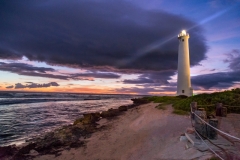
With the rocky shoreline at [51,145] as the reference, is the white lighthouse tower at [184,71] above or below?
above

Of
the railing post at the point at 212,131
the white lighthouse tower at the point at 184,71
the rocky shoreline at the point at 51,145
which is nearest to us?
the railing post at the point at 212,131

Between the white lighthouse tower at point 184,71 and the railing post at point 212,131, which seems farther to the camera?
the white lighthouse tower at point 184,71

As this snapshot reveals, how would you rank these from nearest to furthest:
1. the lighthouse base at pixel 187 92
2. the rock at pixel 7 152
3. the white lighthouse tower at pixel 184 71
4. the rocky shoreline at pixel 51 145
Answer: the rock at pixel 7 152 < the rocky shoreline at pixel 51 145 < the lighthouse base at pixel 187 92 < the white lighthouse tower at pixel 184 71

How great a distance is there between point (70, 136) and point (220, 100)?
11.6 m

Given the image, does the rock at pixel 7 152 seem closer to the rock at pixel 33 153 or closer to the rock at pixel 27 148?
the rock at pixel 27 148

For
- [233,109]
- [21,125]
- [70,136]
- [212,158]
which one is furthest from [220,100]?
[21,125]

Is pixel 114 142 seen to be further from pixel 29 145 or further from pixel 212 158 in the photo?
pixel 212 158

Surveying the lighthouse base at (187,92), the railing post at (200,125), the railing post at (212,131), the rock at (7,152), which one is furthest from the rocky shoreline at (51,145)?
the lighthouse base at (187,92)

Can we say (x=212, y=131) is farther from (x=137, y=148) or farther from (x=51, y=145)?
(x=51, y=145)

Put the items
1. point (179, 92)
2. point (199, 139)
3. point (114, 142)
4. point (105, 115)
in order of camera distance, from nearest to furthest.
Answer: point (199, 139) < point (114, 142) < point (105, 115) < point (179, 92)

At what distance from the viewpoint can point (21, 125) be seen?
587 inches

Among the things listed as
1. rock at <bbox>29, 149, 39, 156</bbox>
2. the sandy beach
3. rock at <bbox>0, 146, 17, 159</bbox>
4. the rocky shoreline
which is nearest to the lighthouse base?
the sandy beach

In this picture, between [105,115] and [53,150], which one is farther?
[105,115]

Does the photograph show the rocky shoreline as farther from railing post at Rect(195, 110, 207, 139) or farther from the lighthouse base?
the lighthouse base
